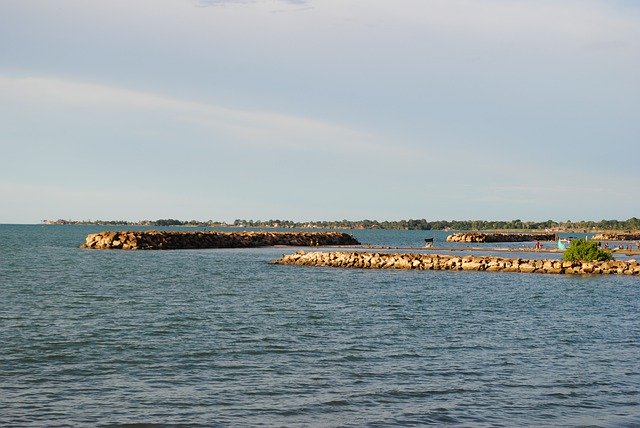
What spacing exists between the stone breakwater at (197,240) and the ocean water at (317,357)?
62392mm

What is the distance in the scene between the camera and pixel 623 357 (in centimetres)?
2352

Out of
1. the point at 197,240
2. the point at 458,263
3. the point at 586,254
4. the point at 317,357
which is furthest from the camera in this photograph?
the point at 197,240

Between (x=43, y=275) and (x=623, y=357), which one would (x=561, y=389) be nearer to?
(x=623, y=357)

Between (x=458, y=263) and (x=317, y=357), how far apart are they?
4539cm

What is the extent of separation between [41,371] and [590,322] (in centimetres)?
2092

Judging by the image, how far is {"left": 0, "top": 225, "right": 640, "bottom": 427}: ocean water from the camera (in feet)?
55.1

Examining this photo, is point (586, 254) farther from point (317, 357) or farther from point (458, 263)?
point (317, 357)

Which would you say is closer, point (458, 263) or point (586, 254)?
point (586, 254)

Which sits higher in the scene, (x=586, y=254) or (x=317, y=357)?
(x=586, y=254)

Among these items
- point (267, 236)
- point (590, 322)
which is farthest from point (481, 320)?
point (267, 236)

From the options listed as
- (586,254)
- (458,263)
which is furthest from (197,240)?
(586,254)

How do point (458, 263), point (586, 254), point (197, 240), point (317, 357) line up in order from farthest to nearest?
1. point (197, 240)
2. point (458, 263)
3. point (586, 254)
4. point (317, 357)

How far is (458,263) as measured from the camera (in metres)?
67.1

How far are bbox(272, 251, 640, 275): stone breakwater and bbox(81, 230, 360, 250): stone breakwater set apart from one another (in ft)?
119
